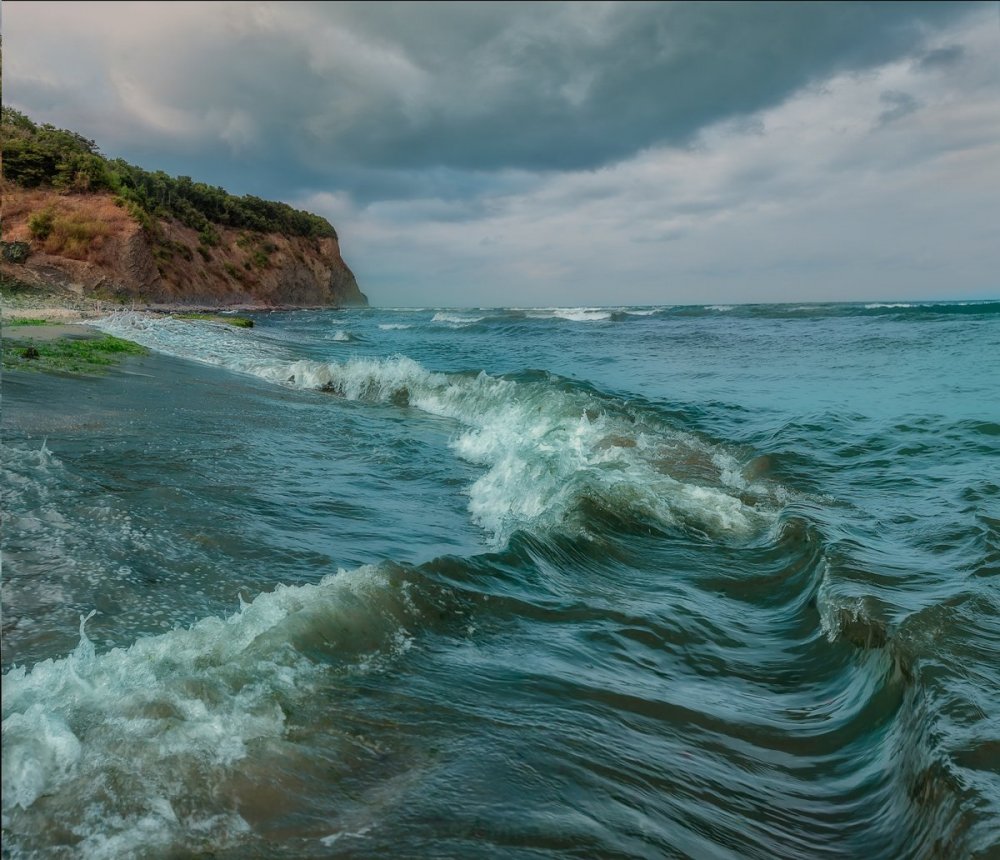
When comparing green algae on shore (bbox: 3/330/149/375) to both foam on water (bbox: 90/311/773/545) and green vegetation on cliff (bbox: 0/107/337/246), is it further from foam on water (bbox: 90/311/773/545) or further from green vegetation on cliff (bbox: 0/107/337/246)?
green vegetation on cliff (bbox: 0/107/337/246)

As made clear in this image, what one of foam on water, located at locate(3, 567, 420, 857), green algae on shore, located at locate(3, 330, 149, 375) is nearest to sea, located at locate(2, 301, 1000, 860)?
foam on water, located at locate(3, 567, 420, 857)

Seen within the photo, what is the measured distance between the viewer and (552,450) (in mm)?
9539

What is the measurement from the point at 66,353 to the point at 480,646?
11.6 meters

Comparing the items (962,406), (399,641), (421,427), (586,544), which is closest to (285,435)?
(421,427)

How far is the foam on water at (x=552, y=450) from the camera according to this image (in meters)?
6.93

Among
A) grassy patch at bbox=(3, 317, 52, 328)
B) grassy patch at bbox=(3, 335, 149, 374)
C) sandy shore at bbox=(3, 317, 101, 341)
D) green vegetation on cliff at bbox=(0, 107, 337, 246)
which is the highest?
green vegetation on cliff at bbox=(0, 107, 337, 246)

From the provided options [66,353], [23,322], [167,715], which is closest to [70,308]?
[23,322]

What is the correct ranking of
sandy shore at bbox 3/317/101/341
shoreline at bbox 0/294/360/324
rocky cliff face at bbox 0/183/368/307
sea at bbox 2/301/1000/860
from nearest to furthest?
1. sea at bbox 2/301/1000/860
2. sandy shore at bbox 3/317/101/341
3. shoreline at bbox 0/294/360/324
4. rocky cliff face at bbox 0/183/368/307

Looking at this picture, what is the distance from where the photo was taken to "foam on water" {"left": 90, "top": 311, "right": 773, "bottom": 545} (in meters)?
6.93

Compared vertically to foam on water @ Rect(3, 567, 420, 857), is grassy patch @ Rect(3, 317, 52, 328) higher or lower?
higher

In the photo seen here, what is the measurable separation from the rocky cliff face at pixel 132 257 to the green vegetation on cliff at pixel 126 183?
32.2 inches

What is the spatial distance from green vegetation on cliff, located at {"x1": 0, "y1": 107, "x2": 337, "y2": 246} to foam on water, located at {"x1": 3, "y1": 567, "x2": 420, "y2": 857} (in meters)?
33.8

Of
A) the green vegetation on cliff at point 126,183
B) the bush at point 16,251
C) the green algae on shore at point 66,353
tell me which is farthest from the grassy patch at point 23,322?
the bush at point 16,251

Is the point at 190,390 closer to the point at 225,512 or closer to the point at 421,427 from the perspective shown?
the point at 421,427
